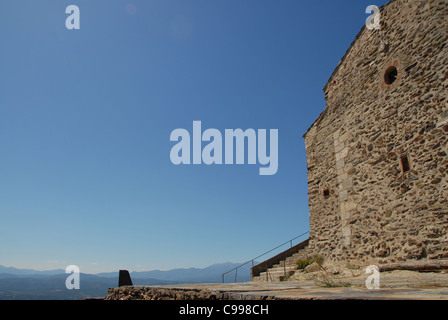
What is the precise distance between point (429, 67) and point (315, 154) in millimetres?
4669

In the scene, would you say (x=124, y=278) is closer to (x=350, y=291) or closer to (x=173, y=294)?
(x=173, y=294)

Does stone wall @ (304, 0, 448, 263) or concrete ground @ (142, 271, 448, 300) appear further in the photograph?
stone wall @ (304, 0, 448, 263)

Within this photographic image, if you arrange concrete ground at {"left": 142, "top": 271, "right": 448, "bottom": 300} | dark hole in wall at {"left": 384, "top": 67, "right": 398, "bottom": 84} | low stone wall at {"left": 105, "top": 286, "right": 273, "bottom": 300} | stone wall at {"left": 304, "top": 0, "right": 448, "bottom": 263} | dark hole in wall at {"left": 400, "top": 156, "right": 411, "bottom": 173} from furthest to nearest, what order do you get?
1. dark hole in wall at {"left": 384, "top": 67, "right": 398, "bottom": 84}
2. dark hole in wall at {"left": 400, "top": 156, "right": 411, "bottom": 173}
3. stone wall at {"left": 304, "top": 0, "right": 448, "bottom": 263}
4. low stone wall at {"left": 105, "top": 286, "right": 273, "bottom": 300}
5. concrete ground at {"left": 142, "top": 271, "right": 448, "bottom": 300}

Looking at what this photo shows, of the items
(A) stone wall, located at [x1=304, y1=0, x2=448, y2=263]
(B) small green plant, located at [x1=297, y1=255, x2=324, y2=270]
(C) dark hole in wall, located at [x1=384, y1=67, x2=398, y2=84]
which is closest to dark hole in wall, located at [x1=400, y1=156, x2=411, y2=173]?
(A) stone wall, located at [x1=304, y1=0, x2=448, y2=263]

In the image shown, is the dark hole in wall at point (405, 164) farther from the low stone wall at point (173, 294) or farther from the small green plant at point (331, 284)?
the low stone wall at point (173, 294)

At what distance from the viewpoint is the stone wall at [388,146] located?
22.3 feet

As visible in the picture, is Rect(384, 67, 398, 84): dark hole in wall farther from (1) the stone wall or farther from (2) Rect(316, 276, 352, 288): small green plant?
(2) Rect(316, 276, 352, 288): small green plant

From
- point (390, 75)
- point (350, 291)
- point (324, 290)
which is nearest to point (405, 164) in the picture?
point (390, 75)

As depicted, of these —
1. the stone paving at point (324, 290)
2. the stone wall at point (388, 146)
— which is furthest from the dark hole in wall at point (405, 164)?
the stone paving at point (324, 290)

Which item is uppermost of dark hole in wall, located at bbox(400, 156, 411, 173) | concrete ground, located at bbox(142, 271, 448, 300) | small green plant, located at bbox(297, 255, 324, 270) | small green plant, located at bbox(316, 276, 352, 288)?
dark hole in wall, located at bbox(400, 156, 411, 173)

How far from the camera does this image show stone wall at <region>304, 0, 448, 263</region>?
6.79m

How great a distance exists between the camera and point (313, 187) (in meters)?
10.9
